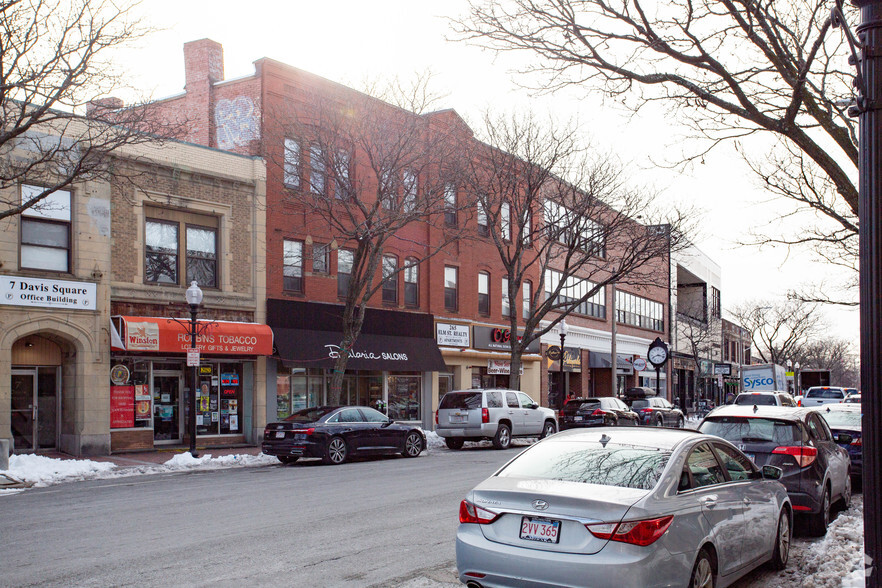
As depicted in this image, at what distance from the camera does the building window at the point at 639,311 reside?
5159 cm

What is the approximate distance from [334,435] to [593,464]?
13.6 m

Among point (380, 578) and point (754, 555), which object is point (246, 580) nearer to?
point (380, 578)

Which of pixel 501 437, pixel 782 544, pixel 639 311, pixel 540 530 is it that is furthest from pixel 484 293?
pixel 540 530

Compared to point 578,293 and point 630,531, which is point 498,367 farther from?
point 630,531

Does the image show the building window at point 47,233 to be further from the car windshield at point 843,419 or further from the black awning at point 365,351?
the car windshield at point 843,419

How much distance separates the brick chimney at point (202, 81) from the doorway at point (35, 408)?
10258 mm

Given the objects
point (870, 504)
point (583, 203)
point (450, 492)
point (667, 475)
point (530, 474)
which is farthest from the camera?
point (583, 203)

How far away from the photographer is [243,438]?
81.0 feet

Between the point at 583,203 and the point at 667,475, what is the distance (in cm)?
2386

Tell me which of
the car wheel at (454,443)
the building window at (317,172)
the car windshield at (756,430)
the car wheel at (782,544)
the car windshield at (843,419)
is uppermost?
the building window at (317,172)

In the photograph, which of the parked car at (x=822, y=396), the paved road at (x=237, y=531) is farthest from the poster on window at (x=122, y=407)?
the parked car at (x=822, y=396)

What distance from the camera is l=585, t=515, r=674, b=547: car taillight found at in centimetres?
539

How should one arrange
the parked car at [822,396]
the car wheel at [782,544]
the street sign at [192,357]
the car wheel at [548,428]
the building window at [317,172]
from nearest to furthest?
the car wheel at [782,544], the street sign at [192,357], the building window at [317,172], the car wheel at [548,428], the parked car at [822,396]

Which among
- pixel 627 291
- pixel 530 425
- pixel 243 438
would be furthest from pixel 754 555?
pixel 627 291
